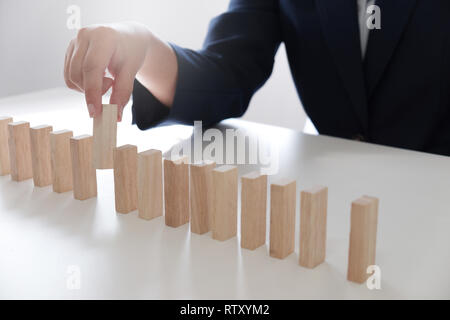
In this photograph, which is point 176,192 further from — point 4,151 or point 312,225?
point 4,151

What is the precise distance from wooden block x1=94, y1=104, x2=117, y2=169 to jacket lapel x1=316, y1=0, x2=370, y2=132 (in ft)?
1.71

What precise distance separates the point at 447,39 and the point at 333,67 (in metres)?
0.21

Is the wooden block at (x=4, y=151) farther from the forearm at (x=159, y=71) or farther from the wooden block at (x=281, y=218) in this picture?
the wooden block at (x=281, y=218)

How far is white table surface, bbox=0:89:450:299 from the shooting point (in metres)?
0.46

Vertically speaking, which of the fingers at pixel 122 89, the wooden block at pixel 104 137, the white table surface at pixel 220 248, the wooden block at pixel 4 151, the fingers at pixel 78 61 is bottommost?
the white table surface at pixel 220 248

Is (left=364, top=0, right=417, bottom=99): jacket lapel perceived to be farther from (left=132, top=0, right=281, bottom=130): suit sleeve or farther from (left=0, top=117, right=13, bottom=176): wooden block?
(left=0, top=117, right=13, bottom=176): wooden block

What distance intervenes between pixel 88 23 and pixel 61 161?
1812 millimetres

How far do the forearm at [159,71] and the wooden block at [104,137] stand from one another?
0.65 ft

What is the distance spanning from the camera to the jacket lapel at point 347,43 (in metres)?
1.00

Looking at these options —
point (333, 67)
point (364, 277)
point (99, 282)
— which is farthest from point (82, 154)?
point (333, 67)

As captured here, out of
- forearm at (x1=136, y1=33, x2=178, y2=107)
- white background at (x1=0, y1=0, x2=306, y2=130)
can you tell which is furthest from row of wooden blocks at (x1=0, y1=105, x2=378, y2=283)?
white background at (x1=0, y1=0, x2=306, y2=130)

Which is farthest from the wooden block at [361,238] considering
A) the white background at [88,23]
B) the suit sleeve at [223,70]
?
the white background at [88,23]

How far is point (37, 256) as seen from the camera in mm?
514
